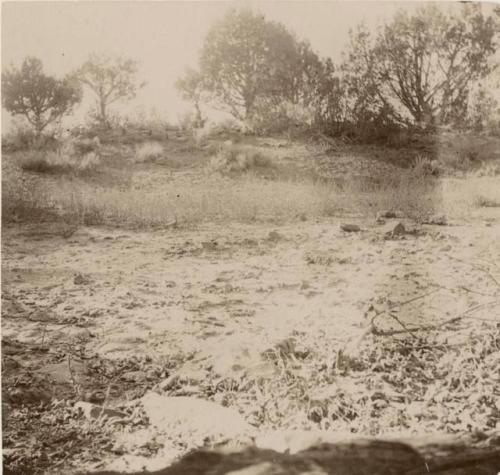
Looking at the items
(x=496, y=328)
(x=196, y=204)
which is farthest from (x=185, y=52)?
(x=496, y=328)

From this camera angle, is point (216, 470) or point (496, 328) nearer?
point (216, 470)

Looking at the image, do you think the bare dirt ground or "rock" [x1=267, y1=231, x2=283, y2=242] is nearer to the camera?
the bare dirt ground

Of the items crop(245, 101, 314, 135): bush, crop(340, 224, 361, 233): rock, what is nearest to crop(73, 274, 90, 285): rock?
crop(245, 101, 314, 135): bush

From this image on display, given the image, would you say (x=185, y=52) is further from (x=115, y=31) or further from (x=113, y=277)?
(x=113, y=277)

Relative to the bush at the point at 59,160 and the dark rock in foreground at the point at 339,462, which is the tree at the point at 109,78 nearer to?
the bush at the point at 59,160

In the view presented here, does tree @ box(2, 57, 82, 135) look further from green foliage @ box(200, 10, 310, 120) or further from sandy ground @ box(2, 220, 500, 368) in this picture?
green foliage @ box(200, 10, 310, 120)

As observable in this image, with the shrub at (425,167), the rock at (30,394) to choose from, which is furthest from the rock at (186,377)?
the shrub at (425,167)
